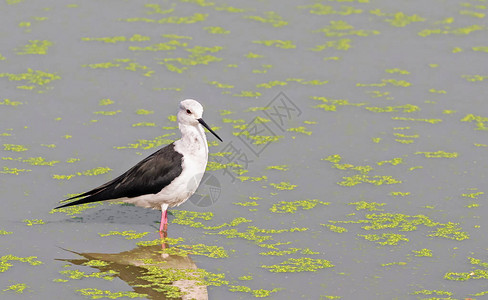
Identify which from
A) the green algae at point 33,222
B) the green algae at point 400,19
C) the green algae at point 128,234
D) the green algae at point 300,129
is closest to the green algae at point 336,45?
the green algae at point 400,19

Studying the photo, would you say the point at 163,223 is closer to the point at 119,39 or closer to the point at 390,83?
the point at 390,83

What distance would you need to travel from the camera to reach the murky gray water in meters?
9.38

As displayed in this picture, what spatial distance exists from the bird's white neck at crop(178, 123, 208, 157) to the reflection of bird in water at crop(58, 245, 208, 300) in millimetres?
1251

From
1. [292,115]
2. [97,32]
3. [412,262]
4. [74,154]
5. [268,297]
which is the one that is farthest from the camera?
[97,32]

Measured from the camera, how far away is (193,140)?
34.4ft

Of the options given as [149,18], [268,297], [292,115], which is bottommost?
[268,297]

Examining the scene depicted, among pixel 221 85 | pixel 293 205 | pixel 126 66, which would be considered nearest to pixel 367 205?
pixel 293 205

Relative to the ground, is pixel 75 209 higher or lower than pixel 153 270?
higher

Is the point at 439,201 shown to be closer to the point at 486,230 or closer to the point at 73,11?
the point at 486,230

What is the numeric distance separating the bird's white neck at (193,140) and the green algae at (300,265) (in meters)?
1.79

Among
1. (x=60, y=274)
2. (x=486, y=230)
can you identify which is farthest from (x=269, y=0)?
(x=60, y=274)

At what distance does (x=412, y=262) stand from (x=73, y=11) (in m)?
9.23

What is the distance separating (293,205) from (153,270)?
7.29 ft

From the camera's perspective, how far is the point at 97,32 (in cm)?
1551
